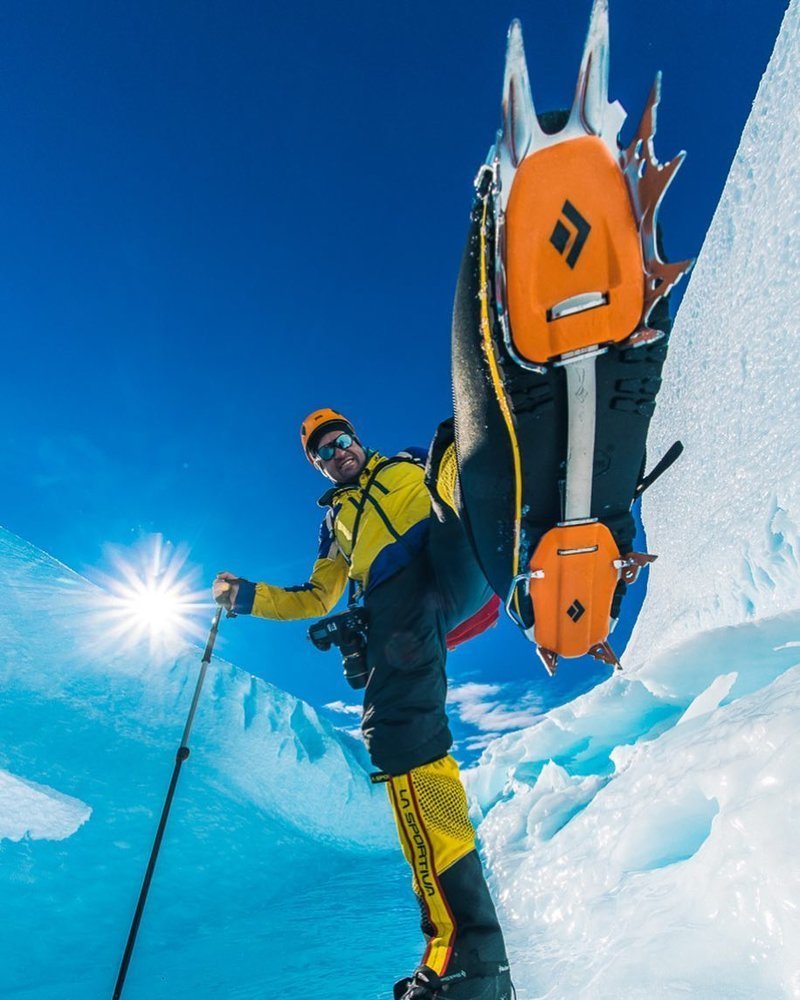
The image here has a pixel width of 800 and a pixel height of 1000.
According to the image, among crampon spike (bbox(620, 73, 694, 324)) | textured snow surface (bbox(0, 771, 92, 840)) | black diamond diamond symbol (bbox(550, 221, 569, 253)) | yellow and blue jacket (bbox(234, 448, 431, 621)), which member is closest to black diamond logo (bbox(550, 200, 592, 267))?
black diamond diamond symbol (bbox(550, 221, 569, 253))

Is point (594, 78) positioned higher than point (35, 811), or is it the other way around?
point (594, 78)

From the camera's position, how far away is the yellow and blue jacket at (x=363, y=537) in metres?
2.36

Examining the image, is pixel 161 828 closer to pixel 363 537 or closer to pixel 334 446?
pixel 363 537

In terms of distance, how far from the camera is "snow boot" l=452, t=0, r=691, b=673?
1130 millimetres

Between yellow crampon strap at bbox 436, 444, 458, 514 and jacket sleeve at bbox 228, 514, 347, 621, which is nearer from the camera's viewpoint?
yellow crampon strap at bbox 436, 444, 458, 514

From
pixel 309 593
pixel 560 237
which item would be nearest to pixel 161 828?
pixel 309 593

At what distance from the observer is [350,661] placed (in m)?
2.18

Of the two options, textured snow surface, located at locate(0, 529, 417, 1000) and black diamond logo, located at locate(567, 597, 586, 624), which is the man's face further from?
textured snow surface, located at locate(0, 529, 417, 1000)

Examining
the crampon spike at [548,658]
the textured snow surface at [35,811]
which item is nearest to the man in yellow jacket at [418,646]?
the crampon spike at [548,658]

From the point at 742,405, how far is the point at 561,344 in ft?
20.0

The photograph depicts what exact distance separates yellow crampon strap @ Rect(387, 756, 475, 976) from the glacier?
482mm

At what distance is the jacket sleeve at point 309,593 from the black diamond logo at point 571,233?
193 cm

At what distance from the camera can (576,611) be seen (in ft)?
4.92

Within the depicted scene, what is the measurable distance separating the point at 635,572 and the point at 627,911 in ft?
4.96
